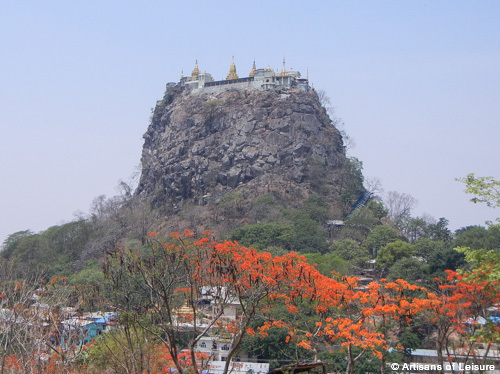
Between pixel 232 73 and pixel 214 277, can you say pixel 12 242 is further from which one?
pixel 214 277

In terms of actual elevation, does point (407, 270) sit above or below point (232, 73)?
below

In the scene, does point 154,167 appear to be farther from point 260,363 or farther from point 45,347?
point 45,347

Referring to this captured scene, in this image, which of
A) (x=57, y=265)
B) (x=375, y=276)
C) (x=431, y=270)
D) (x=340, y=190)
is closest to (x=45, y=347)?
(x=431, y=270)

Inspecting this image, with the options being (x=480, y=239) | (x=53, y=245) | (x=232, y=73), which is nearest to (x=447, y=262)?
(x=480, y=239)

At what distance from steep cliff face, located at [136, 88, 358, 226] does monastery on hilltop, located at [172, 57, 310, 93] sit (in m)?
0.96

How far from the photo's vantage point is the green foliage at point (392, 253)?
156ft

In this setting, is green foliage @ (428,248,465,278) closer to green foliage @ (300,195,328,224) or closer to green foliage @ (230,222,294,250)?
green foliage @ (230,222,294,250)

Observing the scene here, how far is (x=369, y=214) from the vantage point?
58812 millimetres

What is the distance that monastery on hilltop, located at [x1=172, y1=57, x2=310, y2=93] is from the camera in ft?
245

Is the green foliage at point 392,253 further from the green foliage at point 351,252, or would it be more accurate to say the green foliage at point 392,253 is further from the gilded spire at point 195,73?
the gilded spire at point 195,73

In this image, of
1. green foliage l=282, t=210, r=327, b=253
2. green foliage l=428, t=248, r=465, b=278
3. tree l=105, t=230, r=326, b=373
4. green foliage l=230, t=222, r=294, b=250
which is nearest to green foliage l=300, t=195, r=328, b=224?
green foliage l=282, t=210, r=327, b=253

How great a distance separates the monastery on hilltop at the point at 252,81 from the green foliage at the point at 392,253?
3037 centimetres

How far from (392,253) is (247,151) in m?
25.5

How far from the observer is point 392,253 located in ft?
158
